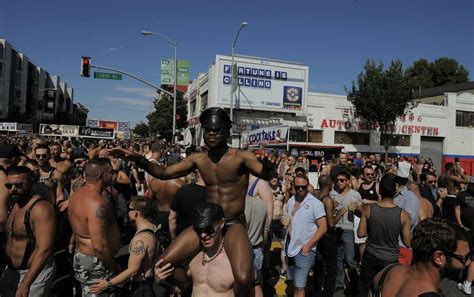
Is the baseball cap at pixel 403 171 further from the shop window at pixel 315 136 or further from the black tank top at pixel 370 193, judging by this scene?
the shop window at pixel 315 136

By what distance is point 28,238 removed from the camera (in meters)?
3.26

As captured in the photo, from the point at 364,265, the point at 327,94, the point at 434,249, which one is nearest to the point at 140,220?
the point at 364,265

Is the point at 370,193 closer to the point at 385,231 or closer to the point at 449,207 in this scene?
the point at 449,207

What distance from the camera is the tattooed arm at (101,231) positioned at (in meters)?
3.33

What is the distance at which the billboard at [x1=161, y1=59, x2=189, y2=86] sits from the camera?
31138 mm

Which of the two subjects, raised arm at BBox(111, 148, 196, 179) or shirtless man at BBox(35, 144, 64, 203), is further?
shirtless man at BBox(35, 144, 64, 203)

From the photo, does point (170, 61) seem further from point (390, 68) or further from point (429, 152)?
point (429, 152)

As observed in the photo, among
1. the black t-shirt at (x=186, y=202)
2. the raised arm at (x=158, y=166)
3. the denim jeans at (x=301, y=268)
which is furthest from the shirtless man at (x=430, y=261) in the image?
the black t-shirt at (x=186, y=202)

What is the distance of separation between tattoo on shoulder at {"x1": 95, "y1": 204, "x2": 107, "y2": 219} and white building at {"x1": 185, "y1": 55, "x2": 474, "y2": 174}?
22006 millimetres

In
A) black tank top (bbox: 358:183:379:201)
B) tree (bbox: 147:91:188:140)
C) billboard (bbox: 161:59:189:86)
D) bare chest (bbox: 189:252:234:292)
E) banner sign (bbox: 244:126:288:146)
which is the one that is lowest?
bare chest (bbox: 189:252:234:292)

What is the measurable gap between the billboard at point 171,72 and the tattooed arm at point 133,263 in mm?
27030

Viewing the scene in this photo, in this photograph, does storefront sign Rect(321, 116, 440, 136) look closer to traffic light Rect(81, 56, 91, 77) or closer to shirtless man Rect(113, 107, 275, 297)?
traffic light Rect(81, 56, 91, 77)

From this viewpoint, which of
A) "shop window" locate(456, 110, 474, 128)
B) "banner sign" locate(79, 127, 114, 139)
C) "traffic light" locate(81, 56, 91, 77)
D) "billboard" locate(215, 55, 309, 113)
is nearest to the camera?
"traffic light" locate(81, 56, 91, 77)

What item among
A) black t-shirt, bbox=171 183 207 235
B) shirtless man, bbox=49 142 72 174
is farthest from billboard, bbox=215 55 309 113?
black t-shirt, bbox=171 183 207 235
